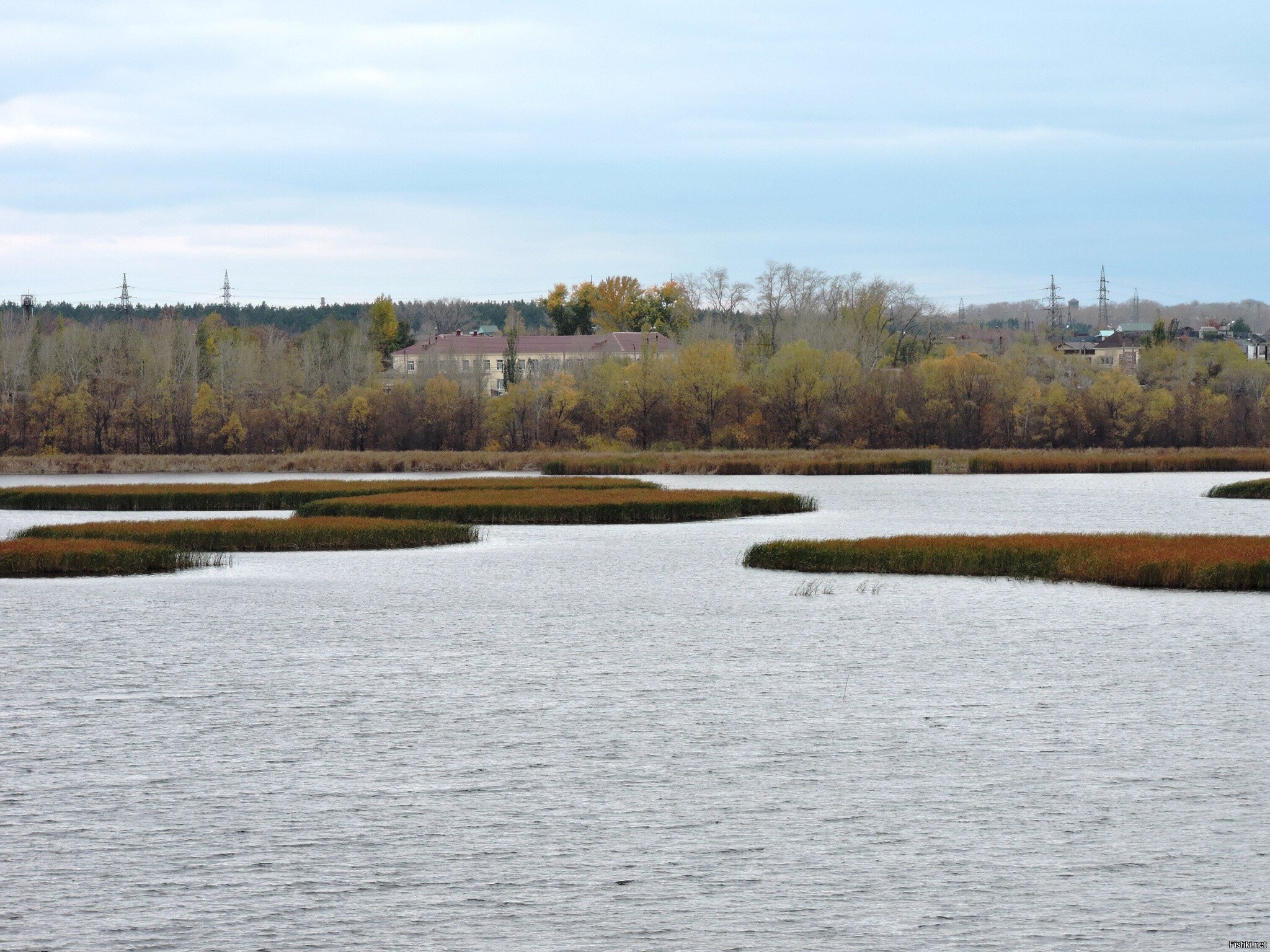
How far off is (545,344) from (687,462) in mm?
85878

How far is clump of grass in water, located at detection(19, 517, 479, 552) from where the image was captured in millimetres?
33688

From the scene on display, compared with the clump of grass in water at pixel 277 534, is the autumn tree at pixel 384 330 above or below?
above

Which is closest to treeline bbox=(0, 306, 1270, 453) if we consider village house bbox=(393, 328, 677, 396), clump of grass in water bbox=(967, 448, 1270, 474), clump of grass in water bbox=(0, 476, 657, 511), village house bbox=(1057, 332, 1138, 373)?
clump of grass in water bbox=(967, 448, 1270, 474)

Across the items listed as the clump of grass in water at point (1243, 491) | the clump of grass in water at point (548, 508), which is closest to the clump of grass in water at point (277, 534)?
the clump of grass in water at point (548, 508)

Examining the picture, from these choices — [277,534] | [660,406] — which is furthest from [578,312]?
[277,534]

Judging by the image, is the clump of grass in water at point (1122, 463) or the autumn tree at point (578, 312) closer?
the clump of grass in water at point (1122, 463)

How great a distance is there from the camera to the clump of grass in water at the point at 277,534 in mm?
33688

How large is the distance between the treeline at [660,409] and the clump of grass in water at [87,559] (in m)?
58.3

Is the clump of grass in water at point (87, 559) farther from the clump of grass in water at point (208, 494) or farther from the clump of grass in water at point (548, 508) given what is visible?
the clump of grass in water at point (208, 494)

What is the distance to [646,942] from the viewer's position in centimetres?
882

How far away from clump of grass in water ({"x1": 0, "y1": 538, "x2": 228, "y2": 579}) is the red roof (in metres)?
97.7

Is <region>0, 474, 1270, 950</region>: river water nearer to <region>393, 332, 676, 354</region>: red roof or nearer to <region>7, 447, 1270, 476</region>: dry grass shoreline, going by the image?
<region>7, 447, 1270, 476</region>: dry grass shoreline

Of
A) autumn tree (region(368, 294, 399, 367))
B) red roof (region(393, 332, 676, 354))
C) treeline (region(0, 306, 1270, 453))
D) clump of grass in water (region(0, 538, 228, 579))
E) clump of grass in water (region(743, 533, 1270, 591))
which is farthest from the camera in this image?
autumn tree (region(368, 294, 399, 367))

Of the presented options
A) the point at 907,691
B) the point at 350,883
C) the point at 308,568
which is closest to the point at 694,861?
the point at 350,883
